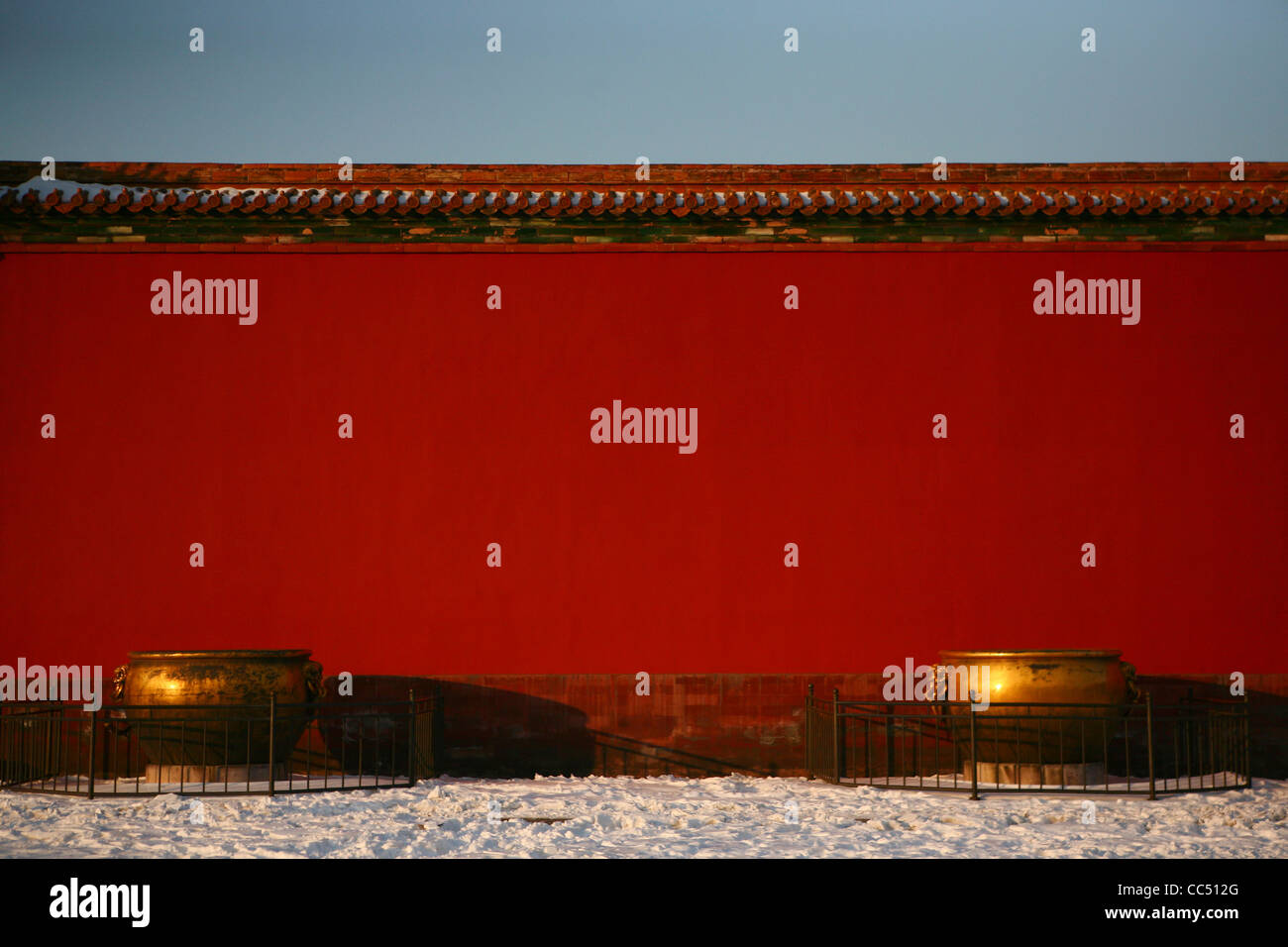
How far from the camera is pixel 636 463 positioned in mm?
9883

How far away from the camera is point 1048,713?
27.9 feet

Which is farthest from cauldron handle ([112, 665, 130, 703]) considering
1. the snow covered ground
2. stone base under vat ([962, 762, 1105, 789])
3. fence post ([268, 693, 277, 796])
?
stone base under vat ([962, 762, 1105, 789])

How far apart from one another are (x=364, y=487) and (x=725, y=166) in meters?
4.02

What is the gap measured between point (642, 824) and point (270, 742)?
2507 millimetres

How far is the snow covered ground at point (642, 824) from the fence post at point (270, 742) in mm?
160

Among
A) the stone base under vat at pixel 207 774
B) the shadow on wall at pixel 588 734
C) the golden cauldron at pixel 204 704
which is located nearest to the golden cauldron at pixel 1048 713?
the shadow on wall at pixel 588 734

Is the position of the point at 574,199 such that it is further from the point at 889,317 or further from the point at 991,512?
the point at 991,512

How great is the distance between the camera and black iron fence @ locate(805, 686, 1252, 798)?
8.32 meters

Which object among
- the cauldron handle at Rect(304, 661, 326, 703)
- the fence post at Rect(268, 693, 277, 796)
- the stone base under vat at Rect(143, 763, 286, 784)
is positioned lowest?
the stone base under vat at Rect(143, 763, 286, 784)

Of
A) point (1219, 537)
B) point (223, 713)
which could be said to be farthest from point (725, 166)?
point (223, 713)

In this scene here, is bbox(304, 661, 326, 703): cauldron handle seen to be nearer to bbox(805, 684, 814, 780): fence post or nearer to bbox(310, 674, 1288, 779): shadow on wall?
bbox(310, 674, 1288, 779): shadow on wall

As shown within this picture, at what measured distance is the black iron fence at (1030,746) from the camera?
832 cm

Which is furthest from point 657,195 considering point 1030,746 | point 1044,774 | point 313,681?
point 1044,774

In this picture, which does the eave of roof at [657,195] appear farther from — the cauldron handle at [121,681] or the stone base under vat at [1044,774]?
the stone base under vat at [1044,774]
